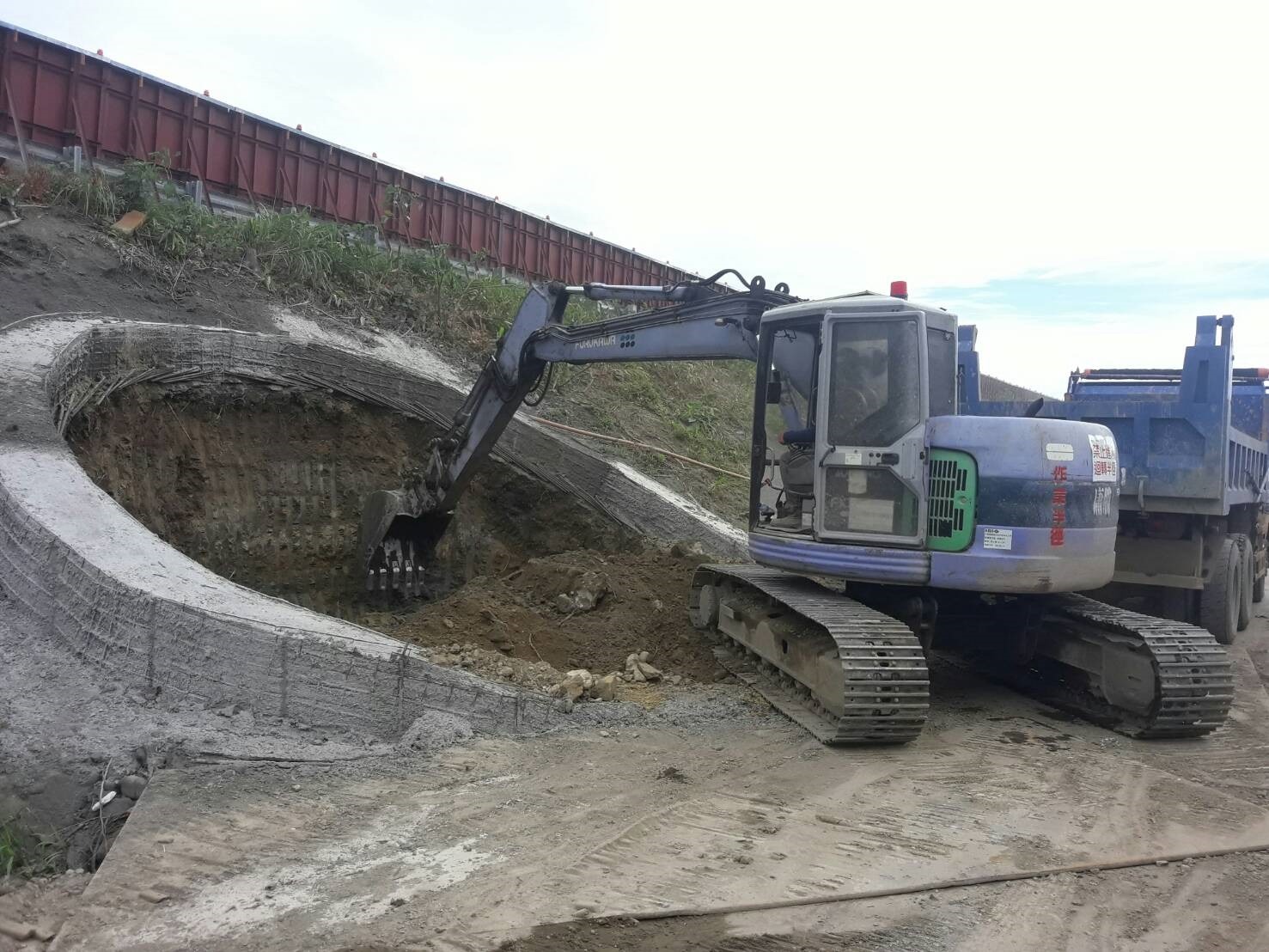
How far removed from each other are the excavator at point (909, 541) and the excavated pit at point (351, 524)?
1.27m

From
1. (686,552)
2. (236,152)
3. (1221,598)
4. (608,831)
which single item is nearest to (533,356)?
(686,552)

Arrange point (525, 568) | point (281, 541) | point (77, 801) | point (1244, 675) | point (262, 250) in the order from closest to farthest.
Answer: point (77, 801) → point (1244, 675) → point (525, 568) → point (281, 541) → point (262, 250)

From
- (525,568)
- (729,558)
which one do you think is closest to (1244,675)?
(729,558)

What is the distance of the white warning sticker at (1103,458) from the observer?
19.1 ft

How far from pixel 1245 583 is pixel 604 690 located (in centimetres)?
728

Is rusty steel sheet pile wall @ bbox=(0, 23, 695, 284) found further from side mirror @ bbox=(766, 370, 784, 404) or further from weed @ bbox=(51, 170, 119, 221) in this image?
side mirror @ bbox=(766, 370, 784, 404)

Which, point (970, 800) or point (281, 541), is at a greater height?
point (281, 541)

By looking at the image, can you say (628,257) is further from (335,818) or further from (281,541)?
(335,818)

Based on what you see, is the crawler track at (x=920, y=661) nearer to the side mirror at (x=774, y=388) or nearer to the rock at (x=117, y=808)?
the side mirror at (x=774, y=388)

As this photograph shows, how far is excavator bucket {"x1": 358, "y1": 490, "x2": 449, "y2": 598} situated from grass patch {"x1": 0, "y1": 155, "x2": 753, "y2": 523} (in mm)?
3285

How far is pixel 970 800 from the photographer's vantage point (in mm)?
4539

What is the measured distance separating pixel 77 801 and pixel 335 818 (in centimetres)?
122

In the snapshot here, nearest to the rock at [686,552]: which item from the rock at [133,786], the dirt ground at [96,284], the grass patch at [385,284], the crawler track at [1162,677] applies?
the grass patch at [385,284]

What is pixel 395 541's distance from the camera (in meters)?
8.90
